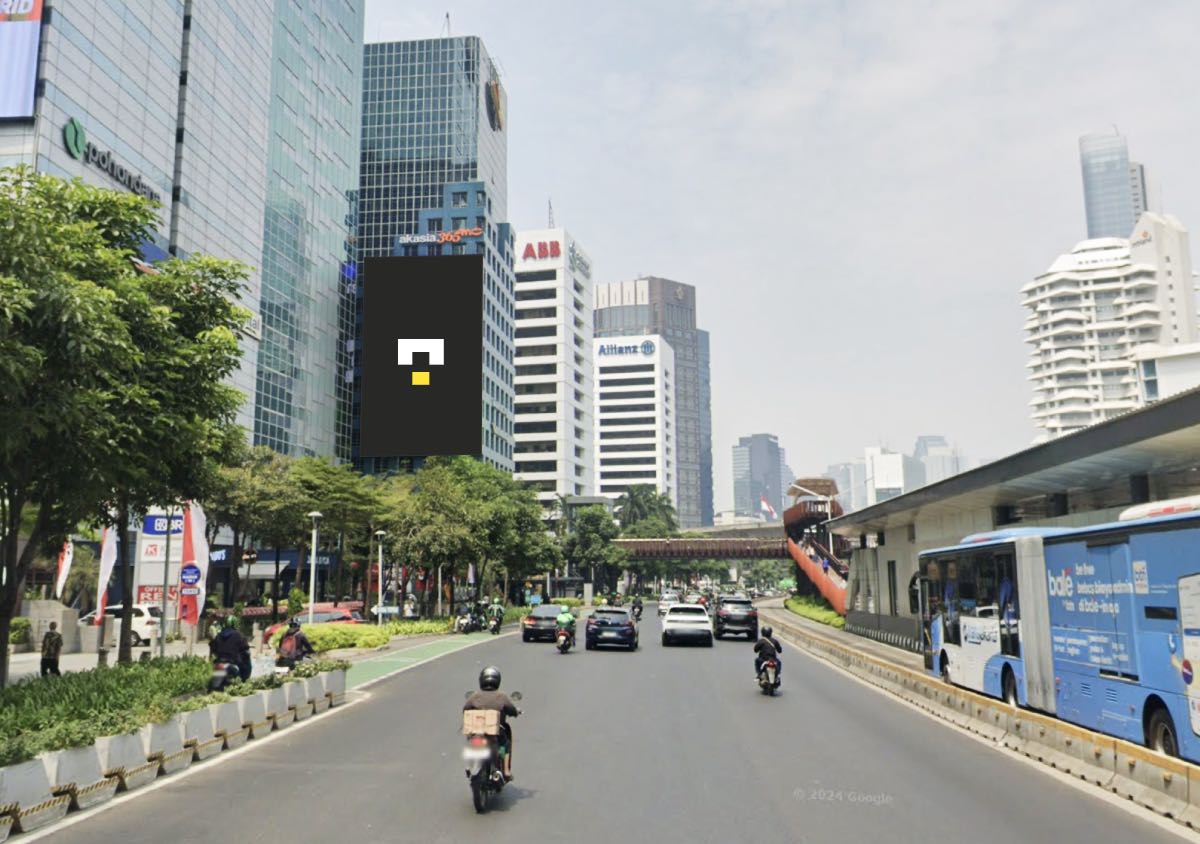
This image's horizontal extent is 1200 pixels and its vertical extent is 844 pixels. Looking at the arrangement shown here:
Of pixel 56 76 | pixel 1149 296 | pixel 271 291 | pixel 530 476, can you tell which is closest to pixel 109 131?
pixel 56 76

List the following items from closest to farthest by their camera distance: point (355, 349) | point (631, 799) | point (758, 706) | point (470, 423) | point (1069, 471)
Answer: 1. point (631, 799)
2. point (758, 706)
3. point (470, 423)
4. point (1069, 471)
5. point (355, 349)

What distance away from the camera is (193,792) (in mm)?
10570

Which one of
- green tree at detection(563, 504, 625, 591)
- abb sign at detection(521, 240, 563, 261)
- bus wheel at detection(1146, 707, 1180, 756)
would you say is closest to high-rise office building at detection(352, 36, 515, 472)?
abb sign at detection(521, 240, 563, 261)

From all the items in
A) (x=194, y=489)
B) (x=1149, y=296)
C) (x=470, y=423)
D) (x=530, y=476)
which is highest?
(x=1149, y=296)

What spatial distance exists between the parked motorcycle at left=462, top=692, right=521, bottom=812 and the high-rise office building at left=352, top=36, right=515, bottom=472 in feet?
356

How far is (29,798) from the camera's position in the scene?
29.6 ft

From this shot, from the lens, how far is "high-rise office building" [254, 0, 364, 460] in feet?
269

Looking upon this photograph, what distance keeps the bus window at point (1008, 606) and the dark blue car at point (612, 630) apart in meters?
16.7

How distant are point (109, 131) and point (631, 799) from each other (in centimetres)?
6044

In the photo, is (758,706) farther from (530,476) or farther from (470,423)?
(530,476)

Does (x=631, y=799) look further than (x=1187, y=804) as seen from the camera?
Yes

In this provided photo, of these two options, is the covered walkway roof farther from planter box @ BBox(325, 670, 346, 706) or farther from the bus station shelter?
planter box @ BBox(325, 670, 346, 706)

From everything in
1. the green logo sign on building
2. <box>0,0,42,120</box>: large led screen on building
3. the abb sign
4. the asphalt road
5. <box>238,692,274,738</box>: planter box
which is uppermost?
the abb sign

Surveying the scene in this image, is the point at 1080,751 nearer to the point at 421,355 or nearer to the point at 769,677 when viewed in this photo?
the point at 769,677
